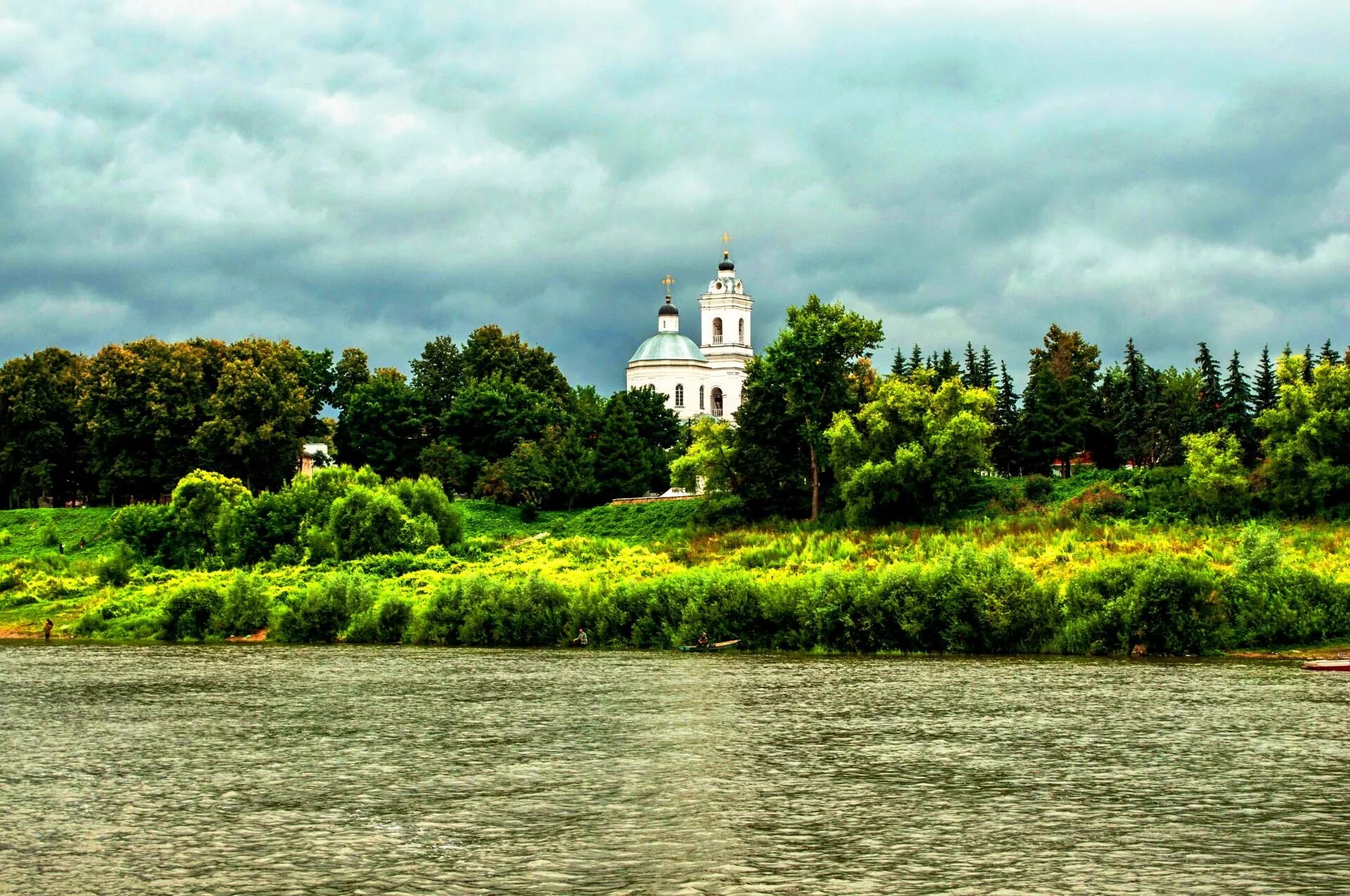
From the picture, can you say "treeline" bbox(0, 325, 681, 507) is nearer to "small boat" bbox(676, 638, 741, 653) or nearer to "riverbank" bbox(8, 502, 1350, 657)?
"riverbank" bbox(8, 502, 1350, 657)

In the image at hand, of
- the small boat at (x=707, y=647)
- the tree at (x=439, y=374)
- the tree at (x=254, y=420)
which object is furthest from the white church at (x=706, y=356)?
the small boat at (x=707, y=647)

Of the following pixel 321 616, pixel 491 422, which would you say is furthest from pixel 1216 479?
pixel 491 422

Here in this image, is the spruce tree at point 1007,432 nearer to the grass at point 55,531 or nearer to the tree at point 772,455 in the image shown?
the tree at point 772,455

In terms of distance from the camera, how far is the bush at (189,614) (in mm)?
57531

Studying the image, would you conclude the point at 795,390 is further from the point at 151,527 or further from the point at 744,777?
the point at 744,777

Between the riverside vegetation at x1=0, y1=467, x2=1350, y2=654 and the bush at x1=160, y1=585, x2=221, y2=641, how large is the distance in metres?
0.06

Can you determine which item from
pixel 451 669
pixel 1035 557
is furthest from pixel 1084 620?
pixel 451 669

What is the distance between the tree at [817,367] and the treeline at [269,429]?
18.1 metres

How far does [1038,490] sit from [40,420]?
59.3 meters

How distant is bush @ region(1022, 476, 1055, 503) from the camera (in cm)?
6981

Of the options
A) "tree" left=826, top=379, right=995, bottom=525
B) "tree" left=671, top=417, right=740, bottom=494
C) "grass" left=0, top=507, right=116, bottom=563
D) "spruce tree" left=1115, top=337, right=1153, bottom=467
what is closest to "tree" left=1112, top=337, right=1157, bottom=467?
"spruce tree" left=1115, top=337, right=1153, bottom=467

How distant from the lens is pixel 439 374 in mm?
110312

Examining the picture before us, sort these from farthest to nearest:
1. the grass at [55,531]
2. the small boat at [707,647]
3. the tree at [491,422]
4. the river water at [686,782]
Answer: the tree at [491,422], the grass at [55,531], the small boat at [707,647], the river water at [686,782]

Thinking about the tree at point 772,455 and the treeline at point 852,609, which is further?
the tree at point 772,455
